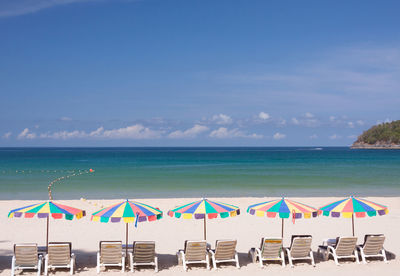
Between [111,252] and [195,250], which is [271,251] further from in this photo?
[111,252]

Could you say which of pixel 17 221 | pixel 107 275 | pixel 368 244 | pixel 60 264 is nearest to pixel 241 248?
pixel 368 244

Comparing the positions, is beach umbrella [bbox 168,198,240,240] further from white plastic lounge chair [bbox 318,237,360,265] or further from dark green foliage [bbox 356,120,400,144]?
dark green foliage [bbox 356,120,400,144]

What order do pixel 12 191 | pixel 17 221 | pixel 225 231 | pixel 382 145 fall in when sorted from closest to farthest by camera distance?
pixel 225 231, pixel 17 221, pixel 12 191, pixel 382 145

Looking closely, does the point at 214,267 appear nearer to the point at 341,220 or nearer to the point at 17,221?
the point at 341,220

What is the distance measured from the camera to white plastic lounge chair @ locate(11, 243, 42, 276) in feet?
31.6

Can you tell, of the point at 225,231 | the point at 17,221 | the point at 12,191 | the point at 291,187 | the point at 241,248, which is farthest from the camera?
the point at 291,187

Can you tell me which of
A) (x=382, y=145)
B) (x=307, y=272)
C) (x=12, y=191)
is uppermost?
(x=382, y=145)

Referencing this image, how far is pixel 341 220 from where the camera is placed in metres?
16.5

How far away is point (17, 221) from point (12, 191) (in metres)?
14.5

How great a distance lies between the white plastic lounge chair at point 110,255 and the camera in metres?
9.88

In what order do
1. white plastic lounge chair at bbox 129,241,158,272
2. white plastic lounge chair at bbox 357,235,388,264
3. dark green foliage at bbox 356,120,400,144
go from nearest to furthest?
white plastic lounge chair at bbox 129,241,158,272 < white plastic lounge chair at bbox 357,235,388,264 < dark green foliage at bbox 356,120,400,144

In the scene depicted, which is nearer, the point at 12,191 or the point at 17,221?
the point at 17,221

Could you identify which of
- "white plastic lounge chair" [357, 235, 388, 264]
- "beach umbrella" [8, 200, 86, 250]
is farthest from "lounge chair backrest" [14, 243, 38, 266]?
"white plastic lounge chair" [357, 235, 388, 264]

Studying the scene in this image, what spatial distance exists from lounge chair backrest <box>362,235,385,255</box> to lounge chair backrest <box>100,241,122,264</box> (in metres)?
5.76
